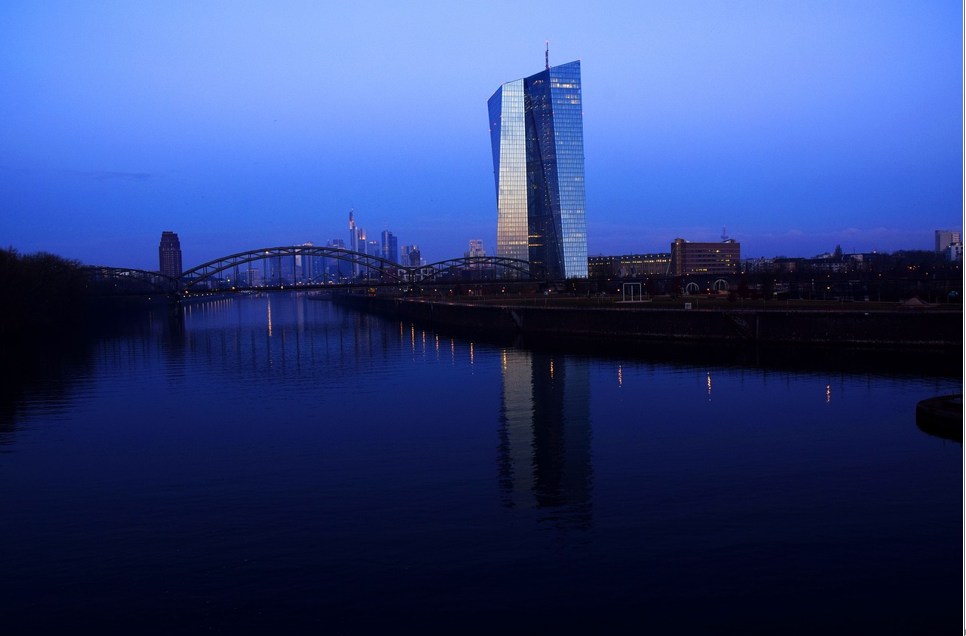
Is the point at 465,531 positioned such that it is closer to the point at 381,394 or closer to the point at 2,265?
the point at 381,394

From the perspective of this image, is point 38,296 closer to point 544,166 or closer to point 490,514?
point 490,514

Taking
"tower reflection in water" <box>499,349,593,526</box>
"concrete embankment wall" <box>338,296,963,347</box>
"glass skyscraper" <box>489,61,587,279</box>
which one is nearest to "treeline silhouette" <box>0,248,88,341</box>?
"concrete embankment wall" <box>338,296,963,347</box>

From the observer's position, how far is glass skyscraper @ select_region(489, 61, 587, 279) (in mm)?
154250

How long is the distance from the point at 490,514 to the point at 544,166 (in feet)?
484

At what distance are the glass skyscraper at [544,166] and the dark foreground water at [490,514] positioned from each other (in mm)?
129797

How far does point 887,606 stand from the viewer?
10648 millimetres

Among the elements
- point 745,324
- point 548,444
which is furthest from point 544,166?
point 548,444

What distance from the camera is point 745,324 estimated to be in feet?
156

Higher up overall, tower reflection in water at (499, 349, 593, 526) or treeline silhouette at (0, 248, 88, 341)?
treeline silhouette at (0, 248, 88, 341)

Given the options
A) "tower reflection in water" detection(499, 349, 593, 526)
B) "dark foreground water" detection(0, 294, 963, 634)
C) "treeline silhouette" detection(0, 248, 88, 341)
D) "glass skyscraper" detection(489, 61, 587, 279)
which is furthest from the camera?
"glass skyscraper" detection(489, 61, 587, 279)

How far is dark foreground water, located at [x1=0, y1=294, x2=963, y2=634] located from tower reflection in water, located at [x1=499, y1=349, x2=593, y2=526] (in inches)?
4.6

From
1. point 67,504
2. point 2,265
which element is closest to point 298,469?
point 67,504

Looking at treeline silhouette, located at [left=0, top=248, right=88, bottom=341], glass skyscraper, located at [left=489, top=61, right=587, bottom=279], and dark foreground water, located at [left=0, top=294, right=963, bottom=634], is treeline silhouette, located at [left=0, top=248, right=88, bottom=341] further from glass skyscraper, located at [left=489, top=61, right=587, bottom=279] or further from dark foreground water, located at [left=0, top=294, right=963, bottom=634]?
glass skyscraper, located at [left=489, top=61, right=587, bottom=279]

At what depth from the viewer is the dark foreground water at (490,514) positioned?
10836 mm
